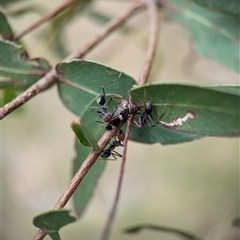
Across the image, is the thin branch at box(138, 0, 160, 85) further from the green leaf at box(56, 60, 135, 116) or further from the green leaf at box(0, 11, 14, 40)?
the green leaf at box(0, 11, 14, 40)

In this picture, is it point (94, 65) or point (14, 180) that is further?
point (14, 180)

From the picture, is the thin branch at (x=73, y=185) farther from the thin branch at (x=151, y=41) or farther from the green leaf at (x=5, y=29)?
the green leaf at (x=5, y=29)

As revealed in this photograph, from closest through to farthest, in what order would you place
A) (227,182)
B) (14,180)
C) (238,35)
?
(238,35) < (227,182) < (14,180)

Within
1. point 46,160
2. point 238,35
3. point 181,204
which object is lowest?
point 181,204

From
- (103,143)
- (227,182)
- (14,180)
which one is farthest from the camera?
(14,180)

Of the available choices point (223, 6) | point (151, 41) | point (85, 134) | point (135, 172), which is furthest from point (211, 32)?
point (135, 172)

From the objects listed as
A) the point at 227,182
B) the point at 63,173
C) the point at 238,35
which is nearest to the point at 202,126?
the point at 238,35

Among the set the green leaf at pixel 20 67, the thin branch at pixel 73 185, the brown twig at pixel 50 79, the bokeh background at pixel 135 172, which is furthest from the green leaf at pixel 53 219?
the bokeh background at pixel 135 172

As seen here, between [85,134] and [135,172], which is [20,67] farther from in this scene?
[135,172]

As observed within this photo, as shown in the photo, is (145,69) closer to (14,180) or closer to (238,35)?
(238,35)
